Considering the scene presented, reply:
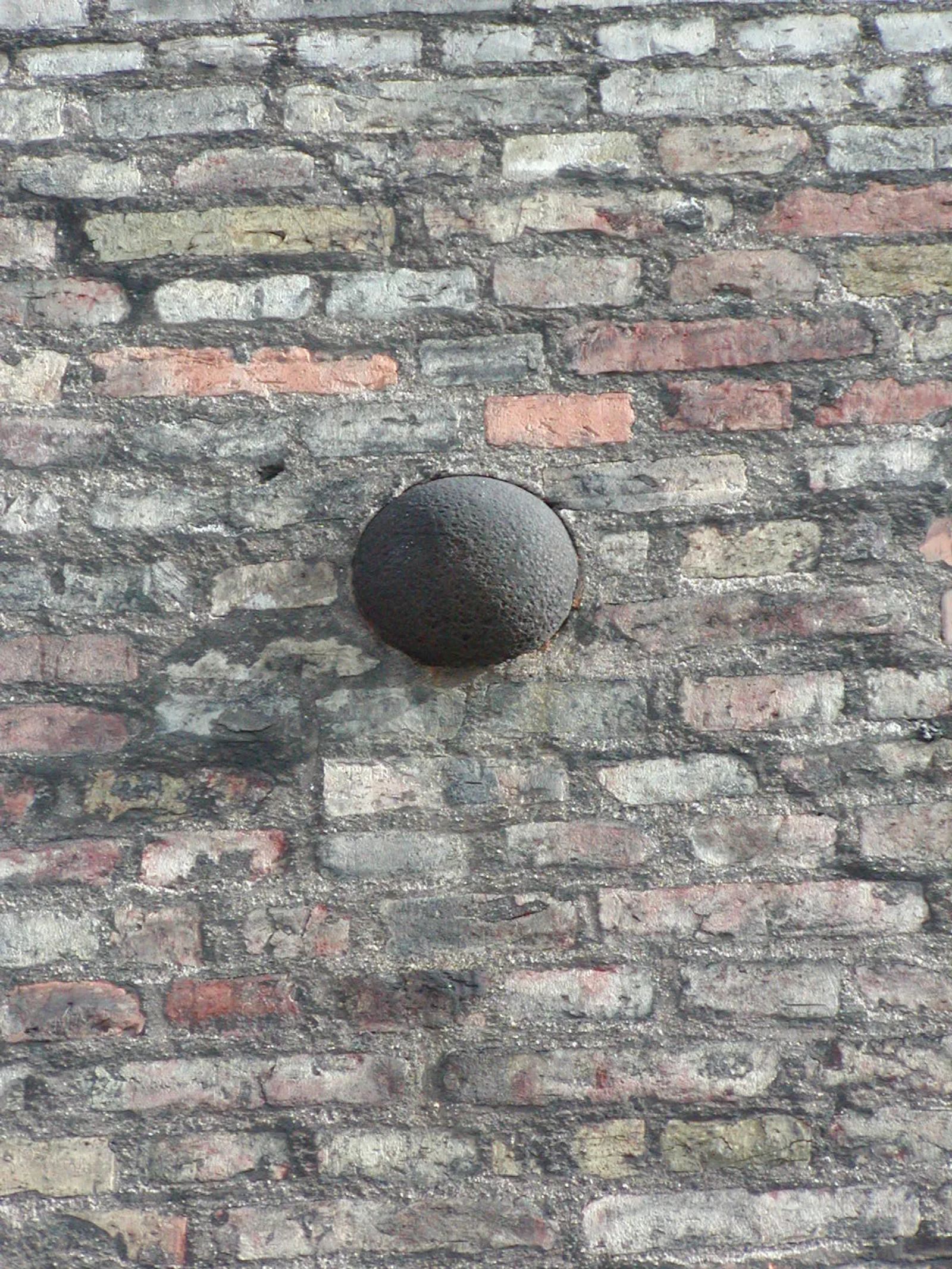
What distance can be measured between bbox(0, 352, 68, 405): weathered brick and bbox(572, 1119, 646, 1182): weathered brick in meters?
1.45

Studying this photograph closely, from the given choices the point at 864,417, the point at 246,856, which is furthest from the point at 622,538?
the point at 246,856

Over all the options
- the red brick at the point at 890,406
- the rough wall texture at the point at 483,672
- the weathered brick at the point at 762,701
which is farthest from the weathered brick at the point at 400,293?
the weathered brick at the point at 762,701

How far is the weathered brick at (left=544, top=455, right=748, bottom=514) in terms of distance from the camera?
1972mm

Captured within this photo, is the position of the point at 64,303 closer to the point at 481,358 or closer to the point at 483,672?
the point at 481,358

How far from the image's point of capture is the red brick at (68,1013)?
1.84m

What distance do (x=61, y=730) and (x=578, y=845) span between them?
84 centimetres

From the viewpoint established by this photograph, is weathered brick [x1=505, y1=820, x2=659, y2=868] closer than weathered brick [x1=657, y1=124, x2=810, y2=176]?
Yes

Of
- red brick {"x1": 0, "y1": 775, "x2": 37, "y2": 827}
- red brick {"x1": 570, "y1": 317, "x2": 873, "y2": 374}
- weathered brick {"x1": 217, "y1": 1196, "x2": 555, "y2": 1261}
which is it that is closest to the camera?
weathered brick {"x1": 217, "y1": 1196, "x2": 555, "y2": 1261}

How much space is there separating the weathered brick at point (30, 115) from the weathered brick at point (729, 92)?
3.09 feet

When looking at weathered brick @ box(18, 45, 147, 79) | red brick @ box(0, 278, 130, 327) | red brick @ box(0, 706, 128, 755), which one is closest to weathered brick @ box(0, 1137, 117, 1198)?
red brick @ box(0, 706, 128, 755)

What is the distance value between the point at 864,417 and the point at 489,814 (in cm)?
90

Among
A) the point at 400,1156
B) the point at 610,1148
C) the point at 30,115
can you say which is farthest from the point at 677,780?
the point at 30,115

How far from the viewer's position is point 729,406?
199 cm

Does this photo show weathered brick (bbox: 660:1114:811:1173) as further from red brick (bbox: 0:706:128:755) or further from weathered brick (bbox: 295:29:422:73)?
weathered brick (bbox: 295:29:422:73)
